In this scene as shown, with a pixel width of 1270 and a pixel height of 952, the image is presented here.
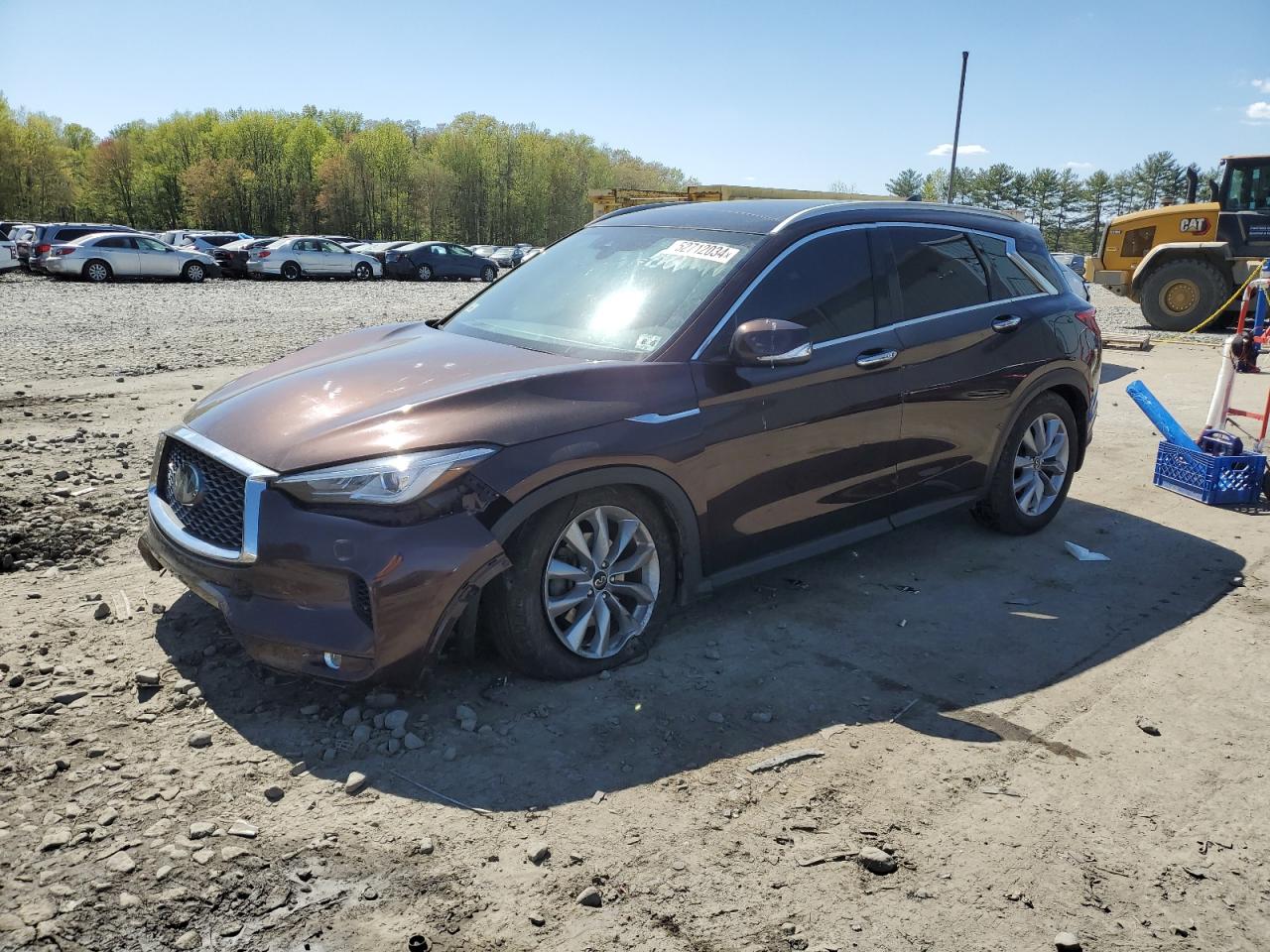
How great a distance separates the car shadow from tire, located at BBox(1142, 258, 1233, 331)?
14163 millimetres

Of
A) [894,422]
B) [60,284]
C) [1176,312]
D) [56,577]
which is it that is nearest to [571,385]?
[894,422]

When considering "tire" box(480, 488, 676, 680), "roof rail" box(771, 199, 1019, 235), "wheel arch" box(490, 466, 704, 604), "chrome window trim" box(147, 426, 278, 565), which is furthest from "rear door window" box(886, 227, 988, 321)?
"chrome window trim" box(147, 426, 278, 565)

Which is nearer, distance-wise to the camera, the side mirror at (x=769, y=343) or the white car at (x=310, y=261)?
the side mirror at (x=769, y=343)

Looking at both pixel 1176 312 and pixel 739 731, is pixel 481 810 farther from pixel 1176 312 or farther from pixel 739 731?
pixel 1176 312

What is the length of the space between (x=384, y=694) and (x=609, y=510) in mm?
1089

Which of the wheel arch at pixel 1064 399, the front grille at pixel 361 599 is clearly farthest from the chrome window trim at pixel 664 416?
the wheel arch at pixel 1064 399

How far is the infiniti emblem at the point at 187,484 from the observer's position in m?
3.60

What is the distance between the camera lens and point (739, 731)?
3480 millimetres

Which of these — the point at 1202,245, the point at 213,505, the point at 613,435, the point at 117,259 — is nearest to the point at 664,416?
the point at 613,435

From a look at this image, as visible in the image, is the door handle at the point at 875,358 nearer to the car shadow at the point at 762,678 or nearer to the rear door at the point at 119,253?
the car shadow at the point at 762,678

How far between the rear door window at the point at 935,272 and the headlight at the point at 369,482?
106 inches

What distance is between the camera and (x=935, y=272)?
16.6 ft

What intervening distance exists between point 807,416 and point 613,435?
1.08 m

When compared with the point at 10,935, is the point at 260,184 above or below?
above
